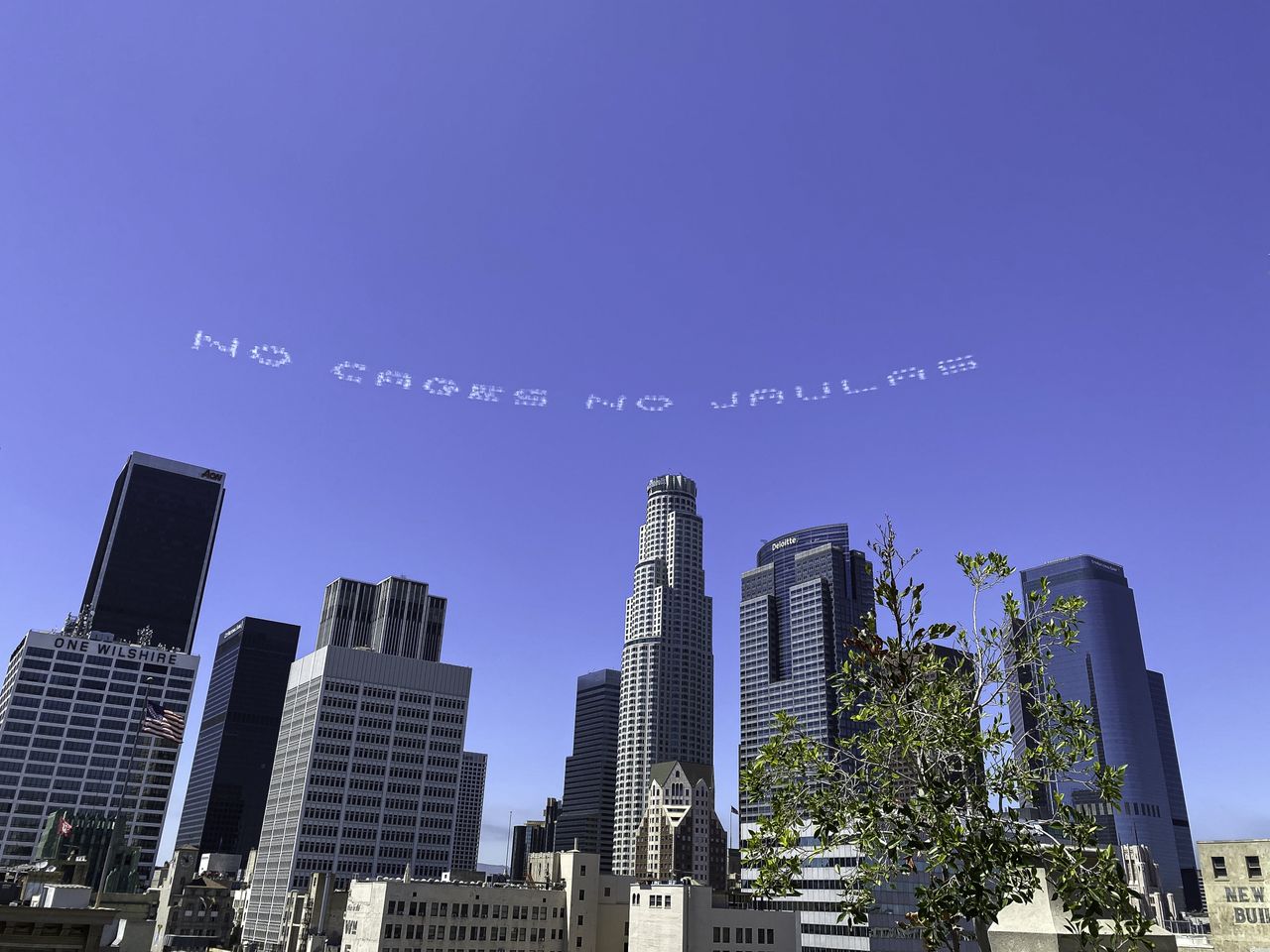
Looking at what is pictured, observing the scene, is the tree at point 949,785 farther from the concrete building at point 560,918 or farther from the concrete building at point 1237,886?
the concrete building at point 560,918

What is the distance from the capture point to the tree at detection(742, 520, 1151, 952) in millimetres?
11789

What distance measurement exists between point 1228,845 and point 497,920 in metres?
91.7

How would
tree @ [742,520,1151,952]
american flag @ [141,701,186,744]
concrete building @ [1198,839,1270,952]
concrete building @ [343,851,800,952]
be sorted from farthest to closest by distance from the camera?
concrete building @ [343,851,800,952]
american flag @ [141,701,186,744]
concrete building @ [1198,839,1270,952]
tree @ [742,520,1151,952]

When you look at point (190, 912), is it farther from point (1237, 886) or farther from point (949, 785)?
point (949, 785)

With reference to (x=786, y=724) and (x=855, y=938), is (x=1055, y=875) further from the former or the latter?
(x=855, y=938)

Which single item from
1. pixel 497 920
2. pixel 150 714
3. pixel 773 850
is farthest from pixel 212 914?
pixel 773 850

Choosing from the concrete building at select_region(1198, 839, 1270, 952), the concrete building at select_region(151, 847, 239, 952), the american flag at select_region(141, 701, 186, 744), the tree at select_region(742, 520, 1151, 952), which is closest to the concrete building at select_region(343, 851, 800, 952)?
the american flag at select_region(141, 701, 186, 744)

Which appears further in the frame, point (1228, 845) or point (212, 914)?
point (212, 914)

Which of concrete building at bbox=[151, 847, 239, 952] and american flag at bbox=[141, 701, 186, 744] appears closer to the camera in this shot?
american flag at bbox=[141, 701, 186, 744]

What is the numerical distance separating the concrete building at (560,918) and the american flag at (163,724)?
120ft

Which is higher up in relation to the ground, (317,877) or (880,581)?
(880,581)

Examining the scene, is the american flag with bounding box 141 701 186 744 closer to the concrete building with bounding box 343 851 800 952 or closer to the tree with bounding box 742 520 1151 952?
the concrete building with bounding box 343 851 800 952

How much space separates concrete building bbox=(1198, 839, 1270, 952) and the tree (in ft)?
278

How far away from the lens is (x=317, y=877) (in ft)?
498
